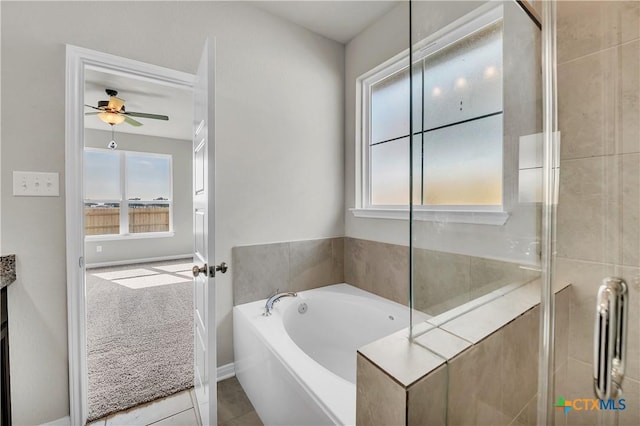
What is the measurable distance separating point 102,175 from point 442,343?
20.5 ft

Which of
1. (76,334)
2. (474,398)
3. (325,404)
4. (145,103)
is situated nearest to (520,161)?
(474,398)

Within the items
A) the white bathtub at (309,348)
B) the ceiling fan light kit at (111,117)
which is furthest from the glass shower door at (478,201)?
the ceiling fan light kit at (111,117)

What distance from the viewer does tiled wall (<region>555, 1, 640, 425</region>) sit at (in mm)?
1007

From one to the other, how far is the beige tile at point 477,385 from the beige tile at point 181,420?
1.44 meters

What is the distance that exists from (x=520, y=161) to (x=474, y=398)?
1.00 metres

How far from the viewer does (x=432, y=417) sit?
0.63m

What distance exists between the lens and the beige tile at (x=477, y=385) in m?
0.69

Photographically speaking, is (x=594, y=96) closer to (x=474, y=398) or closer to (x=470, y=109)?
(x=470, y=109)

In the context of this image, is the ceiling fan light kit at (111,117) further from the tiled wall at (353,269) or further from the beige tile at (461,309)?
the beige tile at (461,309)

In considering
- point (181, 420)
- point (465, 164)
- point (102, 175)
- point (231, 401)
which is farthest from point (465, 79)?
point (102, 175)

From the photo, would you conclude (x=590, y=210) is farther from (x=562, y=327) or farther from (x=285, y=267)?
(x=285, y=267)

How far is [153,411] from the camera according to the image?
1.55 m

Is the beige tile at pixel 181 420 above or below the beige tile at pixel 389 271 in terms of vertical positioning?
below

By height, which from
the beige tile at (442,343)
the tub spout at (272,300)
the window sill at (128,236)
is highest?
the beige tile at (442,343)
